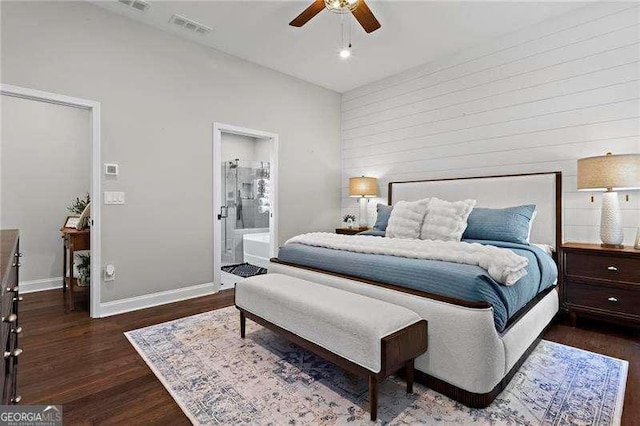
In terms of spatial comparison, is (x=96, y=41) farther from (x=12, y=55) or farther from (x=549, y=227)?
(x=549, y=227)

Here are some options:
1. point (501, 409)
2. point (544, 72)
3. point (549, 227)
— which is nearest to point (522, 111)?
point (544, 72)

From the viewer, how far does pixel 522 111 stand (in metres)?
3.44

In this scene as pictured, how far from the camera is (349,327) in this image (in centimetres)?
167

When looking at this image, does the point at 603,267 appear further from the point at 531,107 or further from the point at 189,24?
the point at 189,24

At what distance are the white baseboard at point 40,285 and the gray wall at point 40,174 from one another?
0.04m

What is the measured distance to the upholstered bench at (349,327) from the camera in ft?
5.16

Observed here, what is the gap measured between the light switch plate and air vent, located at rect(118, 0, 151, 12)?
1804 mm

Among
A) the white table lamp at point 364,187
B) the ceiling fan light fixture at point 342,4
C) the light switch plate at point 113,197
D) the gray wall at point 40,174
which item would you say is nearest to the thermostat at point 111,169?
the light switch plate at point 113,197

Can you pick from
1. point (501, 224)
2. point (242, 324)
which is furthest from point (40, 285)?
point (501, 224)

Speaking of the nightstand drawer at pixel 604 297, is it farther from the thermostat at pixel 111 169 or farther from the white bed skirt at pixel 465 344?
the thermostat at pixel 111 169

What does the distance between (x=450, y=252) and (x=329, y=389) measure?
117cm

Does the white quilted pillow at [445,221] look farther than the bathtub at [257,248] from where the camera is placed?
No

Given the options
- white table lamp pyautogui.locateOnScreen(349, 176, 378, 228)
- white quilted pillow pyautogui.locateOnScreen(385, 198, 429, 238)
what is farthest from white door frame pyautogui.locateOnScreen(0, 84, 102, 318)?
white table lamp pyautogui.locateOnScreen(349, 176, 378, 228)

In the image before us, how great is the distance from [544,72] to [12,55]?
4.98m
